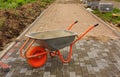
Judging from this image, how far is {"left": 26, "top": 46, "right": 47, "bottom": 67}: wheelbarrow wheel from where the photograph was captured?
6.48m

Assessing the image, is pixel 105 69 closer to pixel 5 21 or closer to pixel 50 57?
pixel 50 57

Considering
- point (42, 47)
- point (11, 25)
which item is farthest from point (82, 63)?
point (11, 25)

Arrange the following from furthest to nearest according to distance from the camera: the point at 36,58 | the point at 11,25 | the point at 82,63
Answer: the point at 11,25 → the point at 82,63 → the point at 36,58

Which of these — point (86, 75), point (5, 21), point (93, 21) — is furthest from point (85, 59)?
point (93, 21)

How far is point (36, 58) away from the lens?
6.64 m

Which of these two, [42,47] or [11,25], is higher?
[42,47]

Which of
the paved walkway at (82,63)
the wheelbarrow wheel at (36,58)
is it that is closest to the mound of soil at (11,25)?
the paved walkway at (82,63)

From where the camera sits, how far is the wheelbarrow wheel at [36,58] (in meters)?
6.48

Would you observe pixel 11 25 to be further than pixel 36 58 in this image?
Yes

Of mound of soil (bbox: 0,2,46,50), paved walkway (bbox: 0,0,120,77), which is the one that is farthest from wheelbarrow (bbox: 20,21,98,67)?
mound of soil (bbox: 0,2,46,50)

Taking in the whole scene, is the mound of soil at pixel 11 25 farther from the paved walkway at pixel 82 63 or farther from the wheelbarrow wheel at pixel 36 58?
the wheelbarrow wheel at pixel 36 58

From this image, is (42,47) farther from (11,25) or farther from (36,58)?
(11,25)

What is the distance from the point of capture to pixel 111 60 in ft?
23.6

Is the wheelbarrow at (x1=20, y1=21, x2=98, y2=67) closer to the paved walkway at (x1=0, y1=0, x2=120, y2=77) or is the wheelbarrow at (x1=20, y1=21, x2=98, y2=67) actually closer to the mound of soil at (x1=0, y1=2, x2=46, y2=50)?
the paved walkway at (x1=0, y1=0, x2=120, y2=77)
